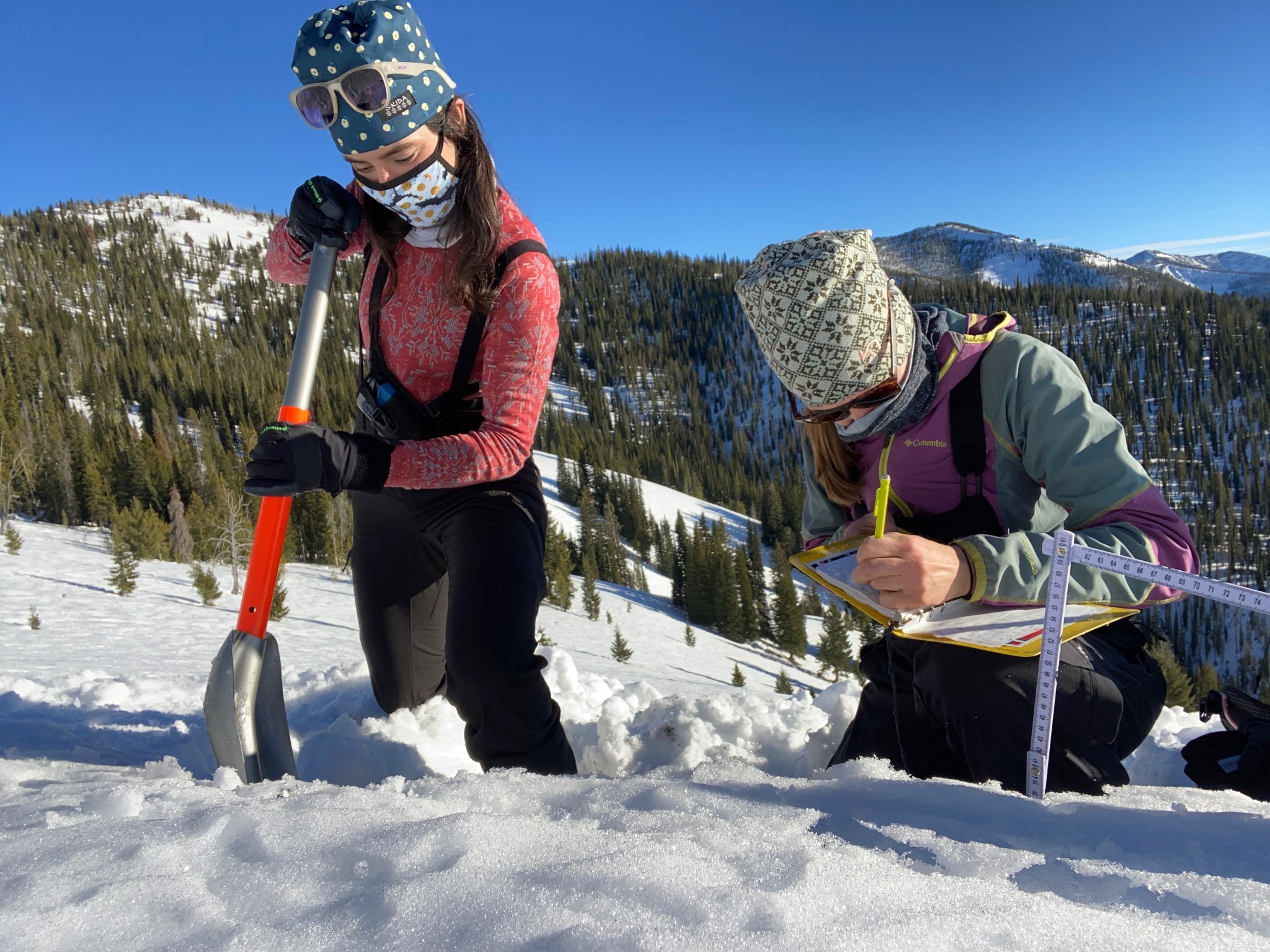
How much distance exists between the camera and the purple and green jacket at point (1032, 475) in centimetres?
203

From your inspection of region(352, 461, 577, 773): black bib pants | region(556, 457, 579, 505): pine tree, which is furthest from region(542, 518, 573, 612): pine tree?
region(352, 461, 577, 773): black bib pants

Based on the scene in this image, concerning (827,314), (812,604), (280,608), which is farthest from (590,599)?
(827,314)

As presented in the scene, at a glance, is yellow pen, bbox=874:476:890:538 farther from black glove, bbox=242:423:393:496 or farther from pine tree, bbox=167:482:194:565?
pine tree, bbox=167:482:194:565

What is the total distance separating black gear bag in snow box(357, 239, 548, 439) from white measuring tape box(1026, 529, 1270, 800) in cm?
214

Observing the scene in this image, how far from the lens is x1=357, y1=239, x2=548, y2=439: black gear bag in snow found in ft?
9.49

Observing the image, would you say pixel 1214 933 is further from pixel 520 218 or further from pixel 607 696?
pixel 607 696

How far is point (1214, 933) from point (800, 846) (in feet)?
2.21

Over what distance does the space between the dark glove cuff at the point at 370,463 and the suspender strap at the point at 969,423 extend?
208 cm

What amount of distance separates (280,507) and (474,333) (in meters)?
1.05

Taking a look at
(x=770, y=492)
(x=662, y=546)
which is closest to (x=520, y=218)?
(x=662, y=546)

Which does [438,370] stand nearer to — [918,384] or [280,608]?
[918,384]

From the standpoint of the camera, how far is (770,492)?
8325 cm

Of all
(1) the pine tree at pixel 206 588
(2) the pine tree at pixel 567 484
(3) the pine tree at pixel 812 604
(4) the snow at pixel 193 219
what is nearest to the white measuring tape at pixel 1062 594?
(1) the pine tree at pixel 206 588

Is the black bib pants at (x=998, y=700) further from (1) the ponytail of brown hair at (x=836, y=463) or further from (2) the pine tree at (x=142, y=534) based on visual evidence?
(2) the pine tree at (x=142, y=534)
